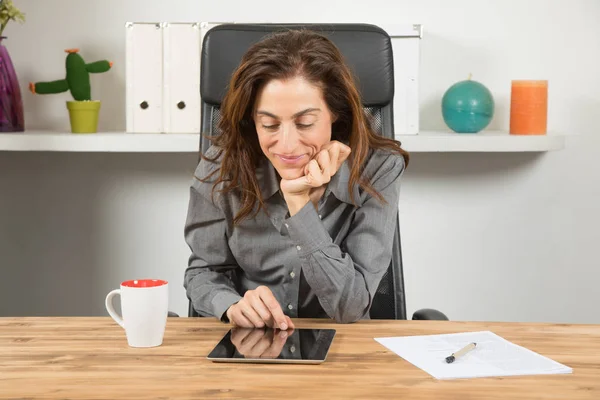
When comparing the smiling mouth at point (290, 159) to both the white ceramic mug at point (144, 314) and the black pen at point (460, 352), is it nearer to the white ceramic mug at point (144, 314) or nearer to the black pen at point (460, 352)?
the white ceramic mug at point (144, 314)

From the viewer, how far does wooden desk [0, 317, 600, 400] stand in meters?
0.96

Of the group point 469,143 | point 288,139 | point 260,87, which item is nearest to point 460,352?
point 288,139

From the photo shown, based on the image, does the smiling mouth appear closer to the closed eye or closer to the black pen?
the closed eye

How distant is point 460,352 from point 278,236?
57 cm

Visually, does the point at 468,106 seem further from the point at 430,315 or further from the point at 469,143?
the point at 430,315

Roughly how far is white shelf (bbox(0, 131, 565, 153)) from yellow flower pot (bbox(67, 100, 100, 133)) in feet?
0.22

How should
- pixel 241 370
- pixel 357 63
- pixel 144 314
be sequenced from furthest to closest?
1. pixel 357 63
2. pixel 144 314
3. pixel 241 370

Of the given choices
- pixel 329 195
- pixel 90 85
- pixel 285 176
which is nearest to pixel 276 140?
pixel 285 176

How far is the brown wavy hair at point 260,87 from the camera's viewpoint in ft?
4.88

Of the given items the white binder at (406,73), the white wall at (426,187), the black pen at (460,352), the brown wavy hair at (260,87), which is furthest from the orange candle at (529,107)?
the black pen at (460,352)

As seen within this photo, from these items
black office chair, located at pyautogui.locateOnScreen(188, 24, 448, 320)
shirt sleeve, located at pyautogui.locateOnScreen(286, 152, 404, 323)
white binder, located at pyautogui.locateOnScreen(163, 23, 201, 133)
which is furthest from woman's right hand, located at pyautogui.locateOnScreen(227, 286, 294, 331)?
white binder, located at pyautogui.locateOnScreen(163, 23, 201, 133)

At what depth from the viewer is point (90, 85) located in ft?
8.33

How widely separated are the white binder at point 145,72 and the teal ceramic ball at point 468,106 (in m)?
0.87

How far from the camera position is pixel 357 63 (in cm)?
169
